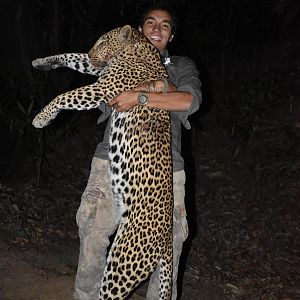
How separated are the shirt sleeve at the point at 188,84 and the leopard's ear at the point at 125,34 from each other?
0.44 m

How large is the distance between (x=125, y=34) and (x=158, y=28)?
0.94ft

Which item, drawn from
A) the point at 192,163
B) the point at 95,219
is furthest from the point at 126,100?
the point at 192,163

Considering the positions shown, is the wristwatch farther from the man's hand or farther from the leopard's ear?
the leopard's ear

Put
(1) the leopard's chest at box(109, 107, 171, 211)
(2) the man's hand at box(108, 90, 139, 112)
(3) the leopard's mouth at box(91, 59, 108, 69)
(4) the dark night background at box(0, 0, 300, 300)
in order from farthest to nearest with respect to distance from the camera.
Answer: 1. (4) the dark night background at box(0, 0, 300, 300)
2. (3) the leopard's mouth at box(91, 59, 108, 69)
3. (1) the leopard's chest at box(109, 107, 171, 211)
4. (2) the man's hand at box(108, 90, 139, 112)

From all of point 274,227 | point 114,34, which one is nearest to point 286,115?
point 274,227

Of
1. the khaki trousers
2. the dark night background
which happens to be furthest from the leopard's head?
the dark night background

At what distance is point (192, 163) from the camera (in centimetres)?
895

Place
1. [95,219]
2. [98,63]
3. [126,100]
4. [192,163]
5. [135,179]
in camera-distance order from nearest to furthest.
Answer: [126,100] < [135,179] < [95,219] < [98,63] < [192,163]

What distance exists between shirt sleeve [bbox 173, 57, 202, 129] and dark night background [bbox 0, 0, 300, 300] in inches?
79.0

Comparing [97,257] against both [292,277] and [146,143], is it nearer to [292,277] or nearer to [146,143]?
[146,143]

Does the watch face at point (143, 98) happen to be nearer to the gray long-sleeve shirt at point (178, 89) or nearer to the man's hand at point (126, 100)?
the man's hand at point (126, 100)

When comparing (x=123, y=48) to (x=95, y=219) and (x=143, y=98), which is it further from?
(x=95, y=219)

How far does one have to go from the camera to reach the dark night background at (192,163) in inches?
225

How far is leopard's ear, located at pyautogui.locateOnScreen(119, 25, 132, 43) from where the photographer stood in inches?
156
